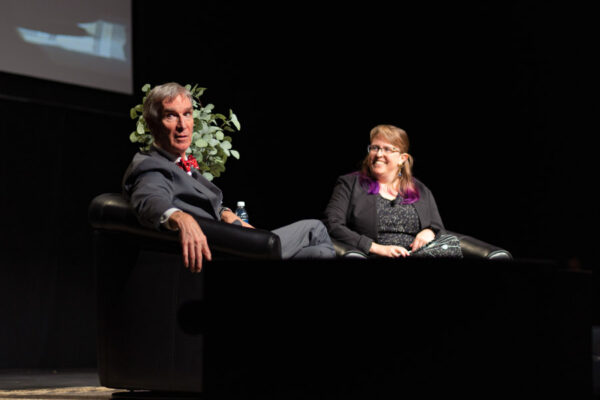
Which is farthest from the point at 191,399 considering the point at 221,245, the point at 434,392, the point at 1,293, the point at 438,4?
the point at 438,4

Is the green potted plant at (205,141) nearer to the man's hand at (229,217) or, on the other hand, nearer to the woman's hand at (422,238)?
the man's hand at (229,217)

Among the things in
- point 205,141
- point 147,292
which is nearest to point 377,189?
point 205,141

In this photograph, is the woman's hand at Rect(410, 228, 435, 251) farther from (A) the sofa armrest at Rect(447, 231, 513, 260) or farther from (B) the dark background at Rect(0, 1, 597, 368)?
(B) the dark background at Rect(0, 1, 597, 368)

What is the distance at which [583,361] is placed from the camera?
19.4 inches

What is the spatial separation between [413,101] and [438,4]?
2.48 feet

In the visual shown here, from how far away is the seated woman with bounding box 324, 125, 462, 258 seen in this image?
123 inches

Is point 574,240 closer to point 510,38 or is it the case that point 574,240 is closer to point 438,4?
point 510,38

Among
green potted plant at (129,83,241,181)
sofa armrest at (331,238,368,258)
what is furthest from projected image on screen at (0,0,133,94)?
sofa armrest at (331,238,368,258)

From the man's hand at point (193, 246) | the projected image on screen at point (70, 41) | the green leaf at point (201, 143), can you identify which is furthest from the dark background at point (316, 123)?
the man's hand at point (193, 246)

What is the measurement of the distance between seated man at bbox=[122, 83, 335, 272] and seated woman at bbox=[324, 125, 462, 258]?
912mm

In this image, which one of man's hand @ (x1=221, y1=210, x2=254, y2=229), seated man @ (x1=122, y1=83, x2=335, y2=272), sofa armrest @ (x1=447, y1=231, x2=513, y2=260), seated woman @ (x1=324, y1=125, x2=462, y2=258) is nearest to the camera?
seated man @ (x1=122, y1=83, x2=335, y2=272)

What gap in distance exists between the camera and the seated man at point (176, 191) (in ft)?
5.18

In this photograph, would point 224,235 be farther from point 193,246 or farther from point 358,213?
point 358,213

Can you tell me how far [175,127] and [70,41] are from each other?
113 inches
